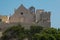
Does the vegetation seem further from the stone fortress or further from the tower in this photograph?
the tower

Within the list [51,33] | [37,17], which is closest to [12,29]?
[51,33]

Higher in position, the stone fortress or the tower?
the tower

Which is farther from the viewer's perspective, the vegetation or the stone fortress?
the stone fortress

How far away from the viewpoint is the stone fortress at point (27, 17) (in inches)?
2844

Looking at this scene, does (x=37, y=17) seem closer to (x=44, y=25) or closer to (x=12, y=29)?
(x=44, y=25)

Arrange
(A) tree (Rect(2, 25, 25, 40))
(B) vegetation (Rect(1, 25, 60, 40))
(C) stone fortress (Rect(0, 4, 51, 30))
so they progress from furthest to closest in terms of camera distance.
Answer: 1. (C) stone fortress (Rect(0, 4, 51, 30))
2. (A) tree (Rect(2, 25, 25, 40))
3. (B) vegetation (Rect(1, 25, 60, 40))

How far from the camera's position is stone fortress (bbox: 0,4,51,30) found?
72.2 meters

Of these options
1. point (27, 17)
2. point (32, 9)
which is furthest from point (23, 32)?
point (32, 9)

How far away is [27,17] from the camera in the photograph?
243 feet

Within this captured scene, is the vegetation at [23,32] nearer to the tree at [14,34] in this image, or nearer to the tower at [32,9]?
the tree at [14,34]

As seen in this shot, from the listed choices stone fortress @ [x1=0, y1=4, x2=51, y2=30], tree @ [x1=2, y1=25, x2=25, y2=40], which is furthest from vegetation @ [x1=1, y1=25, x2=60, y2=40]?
stone fortress @ [x1=0, y1=4, x2=51, y2=30]

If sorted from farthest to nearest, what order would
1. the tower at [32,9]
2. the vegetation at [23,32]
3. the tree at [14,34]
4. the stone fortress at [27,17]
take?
the tower at [32,9] < the stone fortress at [27,17] < the tree at [14,34] < the vegetation at [23,32]

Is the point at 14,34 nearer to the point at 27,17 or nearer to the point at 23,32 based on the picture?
the point at 23,32

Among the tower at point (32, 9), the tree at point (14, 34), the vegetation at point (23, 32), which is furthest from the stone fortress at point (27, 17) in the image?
the tree at point (14, 34)
